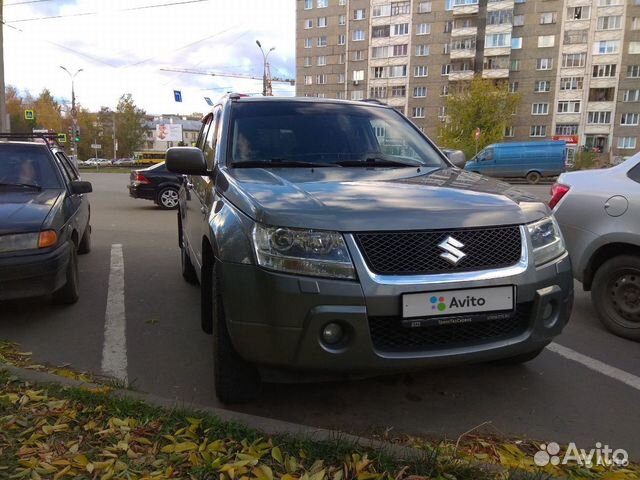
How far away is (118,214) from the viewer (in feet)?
41.2

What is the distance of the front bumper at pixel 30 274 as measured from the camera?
4141 mm

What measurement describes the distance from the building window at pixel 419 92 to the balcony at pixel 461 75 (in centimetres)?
443

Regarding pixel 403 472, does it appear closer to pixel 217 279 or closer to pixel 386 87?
pixel 217 279

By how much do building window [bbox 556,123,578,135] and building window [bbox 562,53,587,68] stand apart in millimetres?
7247

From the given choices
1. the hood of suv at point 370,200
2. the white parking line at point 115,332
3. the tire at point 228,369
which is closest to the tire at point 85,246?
the white parking line at point 115,332

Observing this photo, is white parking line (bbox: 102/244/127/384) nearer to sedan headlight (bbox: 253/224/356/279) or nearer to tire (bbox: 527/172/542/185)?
sedan headlight (bbox: 253/224/356/279)

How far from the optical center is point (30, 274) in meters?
4.23

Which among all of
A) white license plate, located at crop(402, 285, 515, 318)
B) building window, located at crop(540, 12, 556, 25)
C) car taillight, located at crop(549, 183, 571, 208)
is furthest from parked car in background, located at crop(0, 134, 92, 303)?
building window, located at crop(540, 12, 556, 25)

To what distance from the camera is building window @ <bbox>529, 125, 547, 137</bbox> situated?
6750cm

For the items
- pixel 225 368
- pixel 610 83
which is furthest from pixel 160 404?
pixel 610 83

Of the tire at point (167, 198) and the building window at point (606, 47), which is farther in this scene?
the building window at point (606, 47)

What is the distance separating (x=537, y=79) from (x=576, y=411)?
72593 mm

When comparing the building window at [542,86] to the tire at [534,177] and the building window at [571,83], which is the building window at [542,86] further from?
the tire at [534,177]

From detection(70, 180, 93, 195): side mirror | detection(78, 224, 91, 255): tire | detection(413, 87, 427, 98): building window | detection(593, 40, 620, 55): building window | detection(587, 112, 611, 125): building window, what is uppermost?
detection(593, 40, 620, 55): building window
